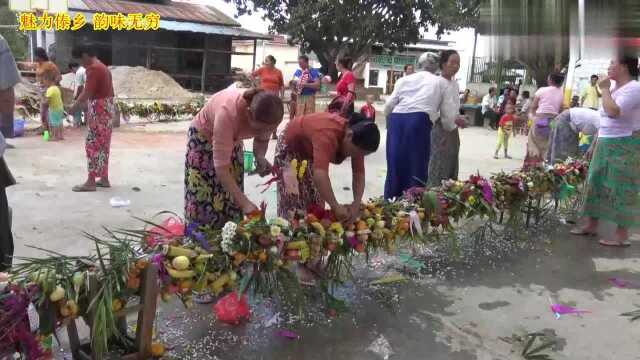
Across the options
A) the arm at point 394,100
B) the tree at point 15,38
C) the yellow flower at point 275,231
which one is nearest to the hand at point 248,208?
the yellow flower at point 275,231

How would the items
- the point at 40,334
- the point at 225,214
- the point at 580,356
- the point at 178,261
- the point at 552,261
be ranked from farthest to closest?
1. the point at 552,261
2. the point at 225,214
3. the point at 580,356
4. the point at 178,261
5. the point at 40,334

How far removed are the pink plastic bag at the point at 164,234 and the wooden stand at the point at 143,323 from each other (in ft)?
0.79

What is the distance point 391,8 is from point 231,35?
23.2ft

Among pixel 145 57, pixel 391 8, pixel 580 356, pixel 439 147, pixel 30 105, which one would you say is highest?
pixel 391 8

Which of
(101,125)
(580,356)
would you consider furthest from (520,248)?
(101,125)

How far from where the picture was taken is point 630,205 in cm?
472

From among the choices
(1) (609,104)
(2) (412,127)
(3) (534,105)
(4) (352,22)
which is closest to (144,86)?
(4) (352,22)

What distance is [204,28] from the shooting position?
890 inches

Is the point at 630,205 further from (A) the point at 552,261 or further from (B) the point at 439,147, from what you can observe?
(B) the point at 439,147

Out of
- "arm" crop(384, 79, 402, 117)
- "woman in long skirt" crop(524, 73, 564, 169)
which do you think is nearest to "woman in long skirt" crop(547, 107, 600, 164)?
"woman in long skirt" crop(524, 73, 564, 169)

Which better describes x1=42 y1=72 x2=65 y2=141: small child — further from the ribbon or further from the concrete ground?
the ribbon

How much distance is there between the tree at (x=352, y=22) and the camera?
23.6m

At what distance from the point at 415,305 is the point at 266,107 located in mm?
1662

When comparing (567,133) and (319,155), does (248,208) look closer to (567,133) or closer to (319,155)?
(319,155)
